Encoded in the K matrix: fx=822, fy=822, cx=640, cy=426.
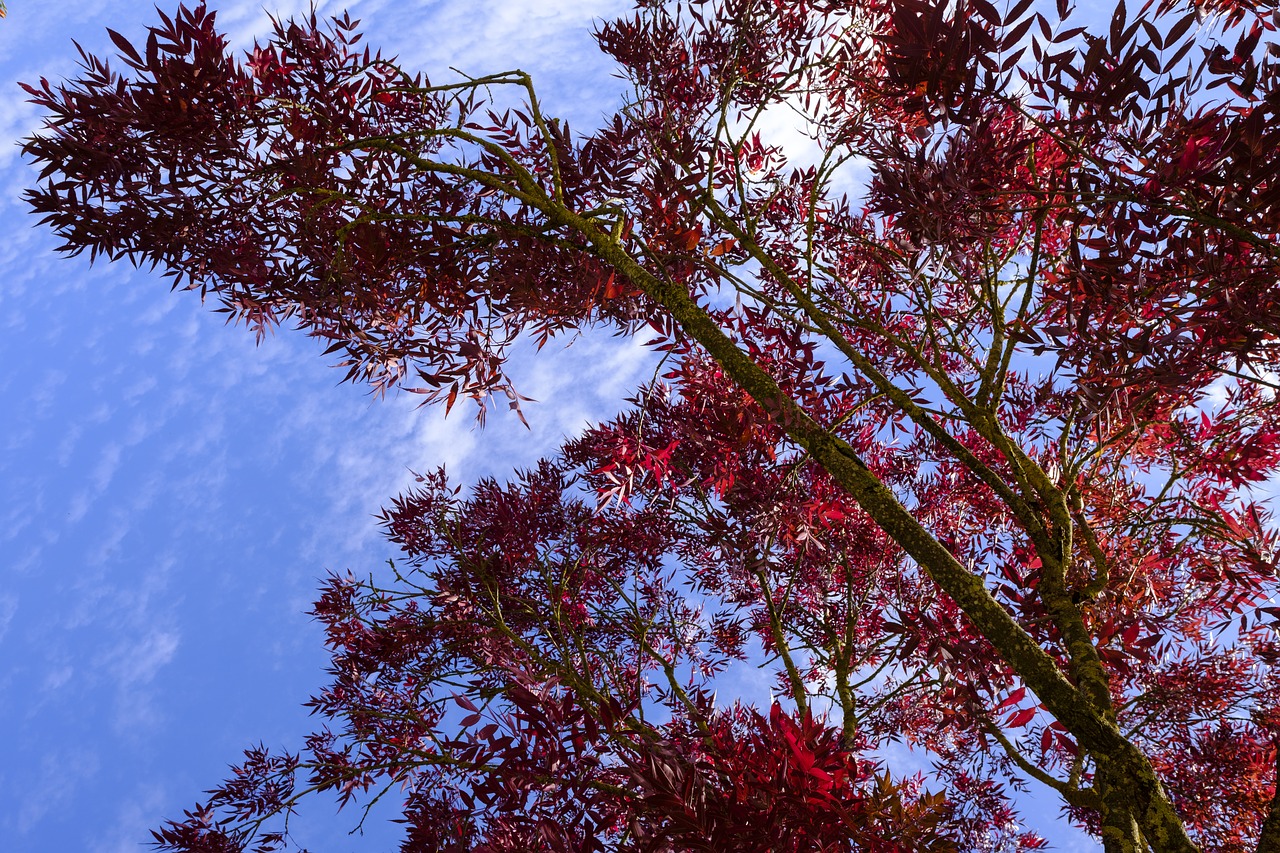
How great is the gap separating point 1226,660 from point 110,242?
18.9ft

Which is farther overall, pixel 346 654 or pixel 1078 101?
pixel 346 654

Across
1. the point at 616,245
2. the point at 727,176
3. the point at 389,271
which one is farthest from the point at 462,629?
the point at 727,176

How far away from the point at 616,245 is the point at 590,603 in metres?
2.97

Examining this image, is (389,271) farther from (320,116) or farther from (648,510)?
(648,510)

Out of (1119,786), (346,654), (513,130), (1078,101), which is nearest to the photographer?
(1078,101)

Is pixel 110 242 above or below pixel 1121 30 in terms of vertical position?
above

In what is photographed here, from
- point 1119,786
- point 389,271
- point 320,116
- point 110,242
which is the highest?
point 320,116

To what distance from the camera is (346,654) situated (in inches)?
197

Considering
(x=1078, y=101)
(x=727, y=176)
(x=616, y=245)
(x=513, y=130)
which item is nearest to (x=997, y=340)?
(x=1078, y=101)

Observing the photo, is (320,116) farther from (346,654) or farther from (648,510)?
(346,654)

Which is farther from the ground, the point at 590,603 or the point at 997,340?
the point at 590,603

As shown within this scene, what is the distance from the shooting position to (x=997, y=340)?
118 inches

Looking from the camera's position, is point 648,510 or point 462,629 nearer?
point 462,629

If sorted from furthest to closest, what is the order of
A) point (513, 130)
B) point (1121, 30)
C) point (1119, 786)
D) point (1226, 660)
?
point (1226, 660), point (513, 130), point (1119, 786), point (1121, 30)
